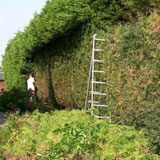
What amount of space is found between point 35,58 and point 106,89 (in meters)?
8.63

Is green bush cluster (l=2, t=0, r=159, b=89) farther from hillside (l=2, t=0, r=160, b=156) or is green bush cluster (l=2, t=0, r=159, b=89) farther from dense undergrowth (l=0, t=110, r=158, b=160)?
dense undergrowth (l=0, t=110, r=158, b=160)

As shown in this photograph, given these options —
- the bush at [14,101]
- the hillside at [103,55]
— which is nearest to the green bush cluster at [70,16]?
the hillside at [103,55]

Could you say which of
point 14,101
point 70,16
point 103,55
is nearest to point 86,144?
point 103,55

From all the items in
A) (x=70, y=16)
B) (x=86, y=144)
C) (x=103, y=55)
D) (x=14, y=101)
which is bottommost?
(x=86, y=144)

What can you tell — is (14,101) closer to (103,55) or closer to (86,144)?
(103,55)

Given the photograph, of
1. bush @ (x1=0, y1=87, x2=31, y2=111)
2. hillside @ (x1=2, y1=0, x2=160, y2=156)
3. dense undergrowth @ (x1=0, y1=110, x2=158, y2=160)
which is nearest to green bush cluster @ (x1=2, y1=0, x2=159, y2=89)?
hillside @ (x1=2, y1=0, x2=160, y2=156)

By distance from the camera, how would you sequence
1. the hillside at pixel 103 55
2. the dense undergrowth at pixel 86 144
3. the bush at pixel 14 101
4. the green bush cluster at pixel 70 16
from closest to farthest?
1. the dense undergrowth at pixel 86 144
2. the hillside at pixel 103 55
3. the green bush cluster at pixel 70 16
4. the bush at pixel 14 101

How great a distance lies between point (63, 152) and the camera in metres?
4.60

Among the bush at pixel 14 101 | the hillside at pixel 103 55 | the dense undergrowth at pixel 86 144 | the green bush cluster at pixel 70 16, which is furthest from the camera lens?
the bush at pixel 14 101

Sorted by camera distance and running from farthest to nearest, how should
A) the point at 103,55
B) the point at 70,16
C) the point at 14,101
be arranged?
the point at 14,101 → the point at 70,16 → the point at 103,55

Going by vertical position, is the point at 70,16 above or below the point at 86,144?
above

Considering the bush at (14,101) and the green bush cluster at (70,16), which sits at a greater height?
the green bush cluster at (70,16)

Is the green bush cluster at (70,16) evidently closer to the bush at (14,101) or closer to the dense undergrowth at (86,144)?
the bush at (14,101)

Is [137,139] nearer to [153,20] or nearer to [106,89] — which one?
[153,20]
